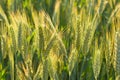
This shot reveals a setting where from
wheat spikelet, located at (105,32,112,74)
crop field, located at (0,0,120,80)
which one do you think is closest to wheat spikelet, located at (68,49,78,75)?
crop field, located at (0,0,120,80)

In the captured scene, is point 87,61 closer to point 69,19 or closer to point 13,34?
point 69,19

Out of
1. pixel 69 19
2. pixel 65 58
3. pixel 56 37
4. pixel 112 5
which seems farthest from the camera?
pixel 112 5

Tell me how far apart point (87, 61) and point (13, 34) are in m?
0.30

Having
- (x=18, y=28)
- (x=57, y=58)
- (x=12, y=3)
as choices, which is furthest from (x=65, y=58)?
(x=12, y=3)

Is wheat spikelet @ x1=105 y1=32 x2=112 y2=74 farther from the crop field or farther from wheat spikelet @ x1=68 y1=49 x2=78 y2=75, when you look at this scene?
wheat spikelet @ x1=68 y1=49 x2=78 y2=75

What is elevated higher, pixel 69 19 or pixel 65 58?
pixel 69 19

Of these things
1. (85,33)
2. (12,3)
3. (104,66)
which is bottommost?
(104,66)

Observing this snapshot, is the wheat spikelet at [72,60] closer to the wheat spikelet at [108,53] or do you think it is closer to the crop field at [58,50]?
the crop field at [58,50]

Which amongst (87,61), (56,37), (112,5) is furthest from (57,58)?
(112,5)

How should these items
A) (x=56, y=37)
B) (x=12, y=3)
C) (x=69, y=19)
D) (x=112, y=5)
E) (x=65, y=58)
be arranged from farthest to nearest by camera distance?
1. (x=112, y=5)
2. (x=12, y=3)
3. (x=69, y=19)
4. (x=65, y=58)
5. (x=56, y=37)

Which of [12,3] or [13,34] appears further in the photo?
[12,3]

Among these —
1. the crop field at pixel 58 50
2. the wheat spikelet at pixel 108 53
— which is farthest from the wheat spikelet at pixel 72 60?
the wheat spikelet at pixel 108 53

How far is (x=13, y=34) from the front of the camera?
1.12 m

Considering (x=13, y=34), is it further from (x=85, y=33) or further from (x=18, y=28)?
(x=85, y=33)
